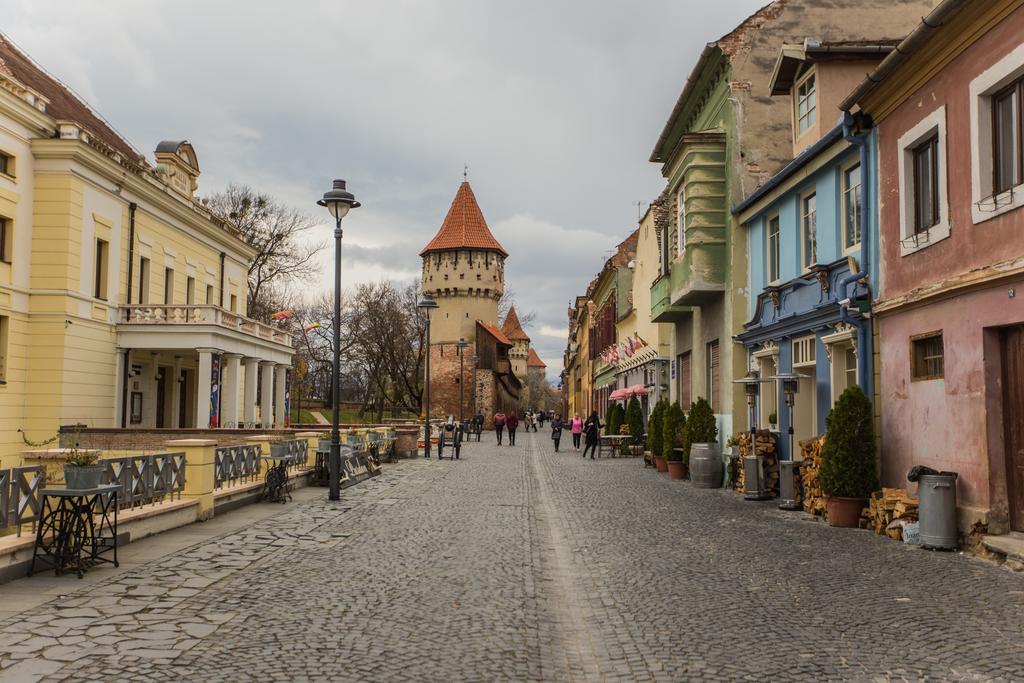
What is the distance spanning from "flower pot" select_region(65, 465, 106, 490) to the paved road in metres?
0.84

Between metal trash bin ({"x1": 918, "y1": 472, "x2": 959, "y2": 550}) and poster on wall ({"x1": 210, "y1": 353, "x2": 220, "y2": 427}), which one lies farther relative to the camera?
poster on wall ({"x1": 210, "y1": 353, "x2": 220, "y2": 427})

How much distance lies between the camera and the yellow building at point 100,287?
27.9 m

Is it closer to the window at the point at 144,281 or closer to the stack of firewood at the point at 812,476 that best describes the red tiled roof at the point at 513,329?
the window at the point at 144,281

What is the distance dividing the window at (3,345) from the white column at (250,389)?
12258 millimetres

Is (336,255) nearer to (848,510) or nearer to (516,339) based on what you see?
(848,510)

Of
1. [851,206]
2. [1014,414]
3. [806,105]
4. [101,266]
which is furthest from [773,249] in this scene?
[101,266]

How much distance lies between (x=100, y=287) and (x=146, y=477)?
23.8 metres

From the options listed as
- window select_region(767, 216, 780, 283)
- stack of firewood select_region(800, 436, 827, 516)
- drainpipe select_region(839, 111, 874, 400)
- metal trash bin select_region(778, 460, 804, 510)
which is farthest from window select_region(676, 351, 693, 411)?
drainpipe select_region(839, 111, 874, 400)

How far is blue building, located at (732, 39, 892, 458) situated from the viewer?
13234 millimetres

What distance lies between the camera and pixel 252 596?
7.59 meters

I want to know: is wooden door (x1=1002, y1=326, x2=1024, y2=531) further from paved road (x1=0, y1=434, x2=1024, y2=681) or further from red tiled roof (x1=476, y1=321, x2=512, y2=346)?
red tiled roof (x1=476, y1=321, x2=512, y2=346)

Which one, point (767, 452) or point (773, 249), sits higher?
point (773, 249)

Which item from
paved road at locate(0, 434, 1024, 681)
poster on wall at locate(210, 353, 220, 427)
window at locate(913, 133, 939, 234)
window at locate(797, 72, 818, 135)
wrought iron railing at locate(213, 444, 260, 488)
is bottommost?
paved road at locate(0, 434, 1024, 681)

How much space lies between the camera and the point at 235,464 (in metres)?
14.6
